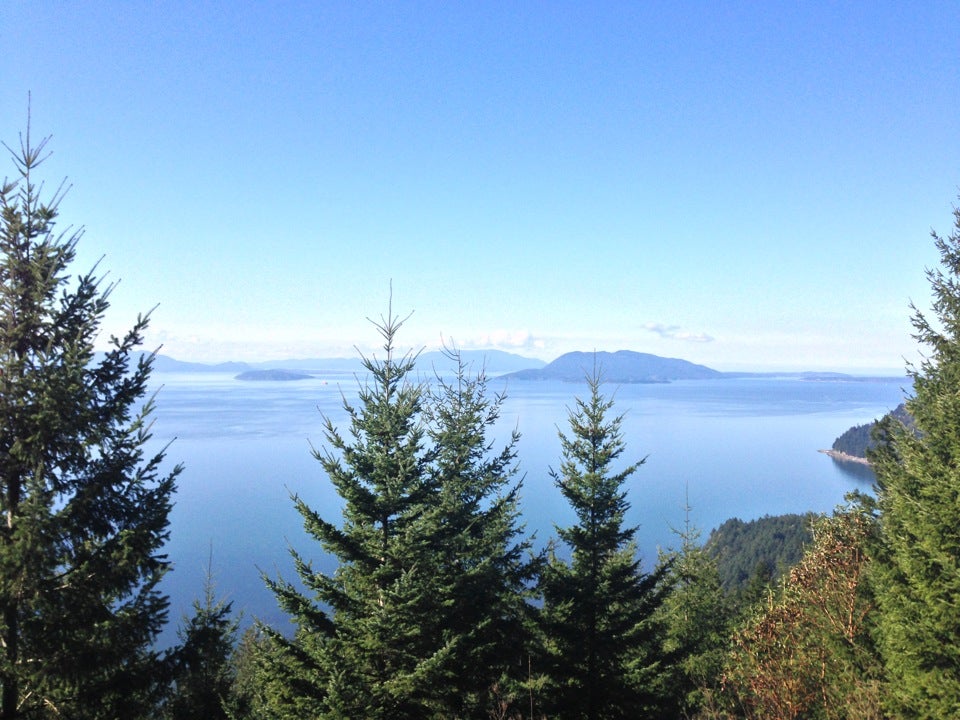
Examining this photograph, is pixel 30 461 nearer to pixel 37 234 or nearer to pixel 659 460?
pixel 37 234

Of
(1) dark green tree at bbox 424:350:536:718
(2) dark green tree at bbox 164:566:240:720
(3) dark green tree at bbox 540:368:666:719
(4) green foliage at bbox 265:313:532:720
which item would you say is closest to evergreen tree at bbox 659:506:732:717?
(3) dark green tree at bbox 540:368:666:719

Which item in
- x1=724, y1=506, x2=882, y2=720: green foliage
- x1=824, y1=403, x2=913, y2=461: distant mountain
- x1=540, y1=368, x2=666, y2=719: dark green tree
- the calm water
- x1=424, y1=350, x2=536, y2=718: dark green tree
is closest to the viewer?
x1=724, y1=506, x2=882, y2=720: green foliage

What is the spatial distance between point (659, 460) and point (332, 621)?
9207 cm

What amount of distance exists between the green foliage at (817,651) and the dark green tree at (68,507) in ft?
23.8

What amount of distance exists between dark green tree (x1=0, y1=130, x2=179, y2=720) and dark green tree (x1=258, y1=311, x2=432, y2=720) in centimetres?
175

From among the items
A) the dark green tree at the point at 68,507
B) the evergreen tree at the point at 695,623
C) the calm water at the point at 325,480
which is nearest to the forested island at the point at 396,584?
the dark green tree at the point at 68,507

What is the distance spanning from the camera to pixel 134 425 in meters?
6.40

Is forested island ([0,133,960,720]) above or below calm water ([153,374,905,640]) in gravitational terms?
above

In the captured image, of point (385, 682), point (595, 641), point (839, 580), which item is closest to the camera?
point (385, 682)

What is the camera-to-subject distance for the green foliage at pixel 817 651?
7387 millimetres

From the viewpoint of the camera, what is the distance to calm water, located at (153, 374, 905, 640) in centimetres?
4422

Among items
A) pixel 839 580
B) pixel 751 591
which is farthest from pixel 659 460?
pixel 839 580

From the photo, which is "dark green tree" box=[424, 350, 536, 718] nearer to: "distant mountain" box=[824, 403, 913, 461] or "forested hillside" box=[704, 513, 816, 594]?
"forested hillside" box=[704, 513, 816, 594]

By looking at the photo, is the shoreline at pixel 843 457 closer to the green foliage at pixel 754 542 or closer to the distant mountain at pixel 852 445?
the distant mountain at pixel 852 445
